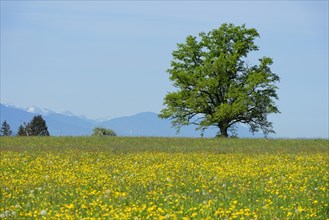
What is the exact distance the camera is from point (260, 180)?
17234 mm

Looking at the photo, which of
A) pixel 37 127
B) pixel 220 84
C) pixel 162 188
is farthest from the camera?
pixel 37 127

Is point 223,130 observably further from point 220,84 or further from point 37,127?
point 37,127

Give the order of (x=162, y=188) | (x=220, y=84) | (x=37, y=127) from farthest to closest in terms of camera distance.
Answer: (x=37, y=127), (x=220, y=84), (x=162, y=188)

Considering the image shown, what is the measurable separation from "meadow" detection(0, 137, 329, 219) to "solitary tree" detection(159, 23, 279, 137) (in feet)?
89.2

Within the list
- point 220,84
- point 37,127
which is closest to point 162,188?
point 220,84

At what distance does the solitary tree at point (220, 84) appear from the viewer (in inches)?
2067

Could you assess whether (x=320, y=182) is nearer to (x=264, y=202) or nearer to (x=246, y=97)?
(x=264, y=202)

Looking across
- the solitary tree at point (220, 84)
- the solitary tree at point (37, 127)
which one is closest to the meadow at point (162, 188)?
the solitary tree at point (220, 84)

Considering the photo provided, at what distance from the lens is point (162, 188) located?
15703mm

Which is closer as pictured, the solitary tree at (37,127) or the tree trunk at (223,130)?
the tree trunk at (223,130)

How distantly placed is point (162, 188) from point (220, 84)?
127 feet

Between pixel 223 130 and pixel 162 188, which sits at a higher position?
pixel 223 130

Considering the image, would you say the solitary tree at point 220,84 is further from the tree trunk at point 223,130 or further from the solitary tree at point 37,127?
the solitary tree at point 37,127

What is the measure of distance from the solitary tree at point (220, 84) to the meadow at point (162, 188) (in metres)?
27.2
